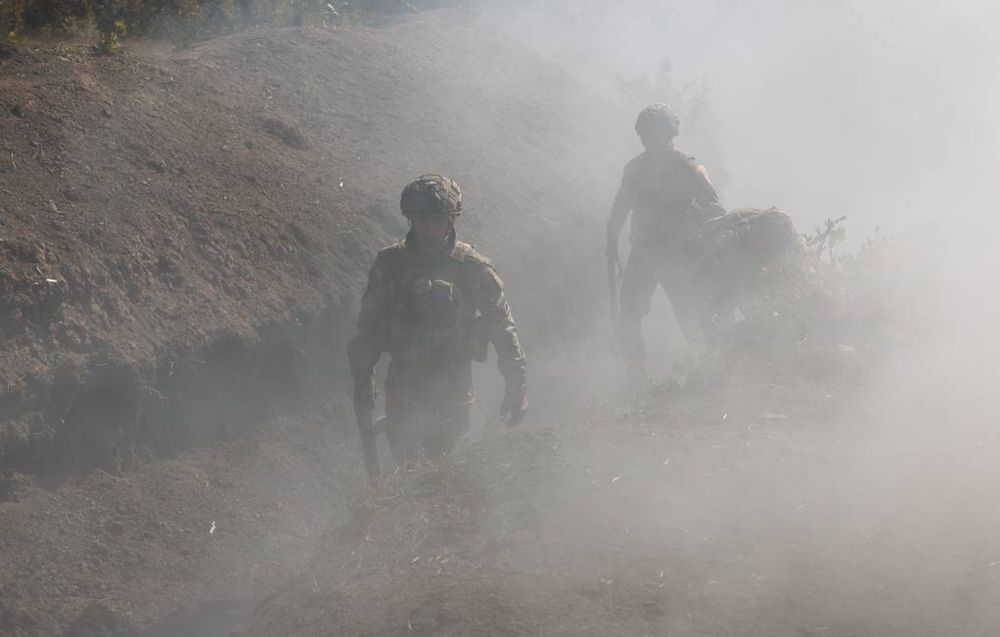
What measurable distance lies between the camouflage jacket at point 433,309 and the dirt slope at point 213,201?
6.05ft

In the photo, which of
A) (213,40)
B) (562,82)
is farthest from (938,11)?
(213,40)

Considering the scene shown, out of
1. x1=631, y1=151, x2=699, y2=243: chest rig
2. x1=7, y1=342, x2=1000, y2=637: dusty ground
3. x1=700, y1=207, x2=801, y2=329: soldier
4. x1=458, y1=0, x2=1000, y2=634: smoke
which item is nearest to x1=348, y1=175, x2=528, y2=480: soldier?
x1=7, y1=342, x2=1000, y2=637: dusty ground

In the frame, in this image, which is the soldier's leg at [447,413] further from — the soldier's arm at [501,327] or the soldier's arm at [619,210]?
the soldier's arm at [619,210]

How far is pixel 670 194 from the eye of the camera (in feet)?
28.8

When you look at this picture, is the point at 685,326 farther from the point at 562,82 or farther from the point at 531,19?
the point at 531,19

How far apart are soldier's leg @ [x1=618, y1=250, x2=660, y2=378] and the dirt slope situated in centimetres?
143

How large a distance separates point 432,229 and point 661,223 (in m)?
3.40

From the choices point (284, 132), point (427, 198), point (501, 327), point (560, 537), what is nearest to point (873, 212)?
point (284, 132)

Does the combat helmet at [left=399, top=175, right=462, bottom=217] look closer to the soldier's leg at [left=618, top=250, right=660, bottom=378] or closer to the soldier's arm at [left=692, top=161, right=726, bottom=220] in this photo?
the soldier's arm at [left=692, top=161, right=726, bottom=220]

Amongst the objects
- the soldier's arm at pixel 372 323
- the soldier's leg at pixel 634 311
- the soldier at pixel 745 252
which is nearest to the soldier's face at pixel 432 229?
the soldier's arm at pixel 372 323

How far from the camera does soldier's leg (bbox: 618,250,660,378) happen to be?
915cm

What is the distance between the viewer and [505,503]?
17.1 ft

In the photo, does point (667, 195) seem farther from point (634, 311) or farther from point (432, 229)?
point (432, 229)

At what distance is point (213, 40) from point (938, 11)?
16638 millimetres
